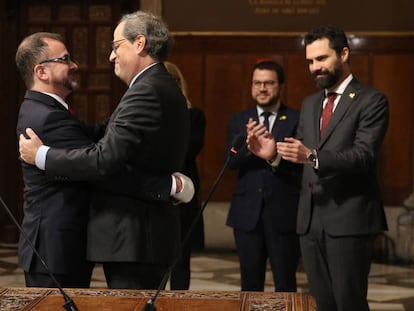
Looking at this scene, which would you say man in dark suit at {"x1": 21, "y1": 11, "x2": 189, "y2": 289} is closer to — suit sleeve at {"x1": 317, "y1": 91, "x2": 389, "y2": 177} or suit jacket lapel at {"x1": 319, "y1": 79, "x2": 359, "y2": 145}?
suit sleeve at {"x1": 317, "y1": 91, "x2": 389, "y2": 177}

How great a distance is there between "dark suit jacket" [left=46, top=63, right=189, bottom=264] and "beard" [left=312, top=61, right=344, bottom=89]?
106cm

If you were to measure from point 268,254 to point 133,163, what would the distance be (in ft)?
6.75

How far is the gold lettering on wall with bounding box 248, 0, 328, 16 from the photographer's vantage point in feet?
28.8

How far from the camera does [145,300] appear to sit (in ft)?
9.14

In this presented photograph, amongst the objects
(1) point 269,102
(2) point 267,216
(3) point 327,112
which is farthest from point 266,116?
(3) point 327,112

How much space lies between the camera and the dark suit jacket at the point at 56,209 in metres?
3.47

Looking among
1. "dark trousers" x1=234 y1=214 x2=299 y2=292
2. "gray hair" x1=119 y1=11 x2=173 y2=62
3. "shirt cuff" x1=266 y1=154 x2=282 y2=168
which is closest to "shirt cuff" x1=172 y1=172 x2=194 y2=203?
"gray hair" x1=119 y1=11 x2=173 y2=62

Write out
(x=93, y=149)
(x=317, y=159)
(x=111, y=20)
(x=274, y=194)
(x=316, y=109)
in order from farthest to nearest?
(x=111, y=20)
(x=274, y=194)
(x=316, y=109)
(x=317, y=159)
(x=93, y=149)

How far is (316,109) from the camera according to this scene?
175 inches

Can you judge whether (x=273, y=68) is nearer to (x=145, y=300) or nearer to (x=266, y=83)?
(x=266, y=83)

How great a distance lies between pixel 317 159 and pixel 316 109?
41cm

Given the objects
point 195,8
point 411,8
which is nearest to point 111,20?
point 195,8

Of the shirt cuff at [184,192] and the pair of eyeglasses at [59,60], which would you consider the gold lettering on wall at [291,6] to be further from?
the shirt cuff at [184,192]

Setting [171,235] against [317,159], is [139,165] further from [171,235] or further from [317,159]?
[317,159]
